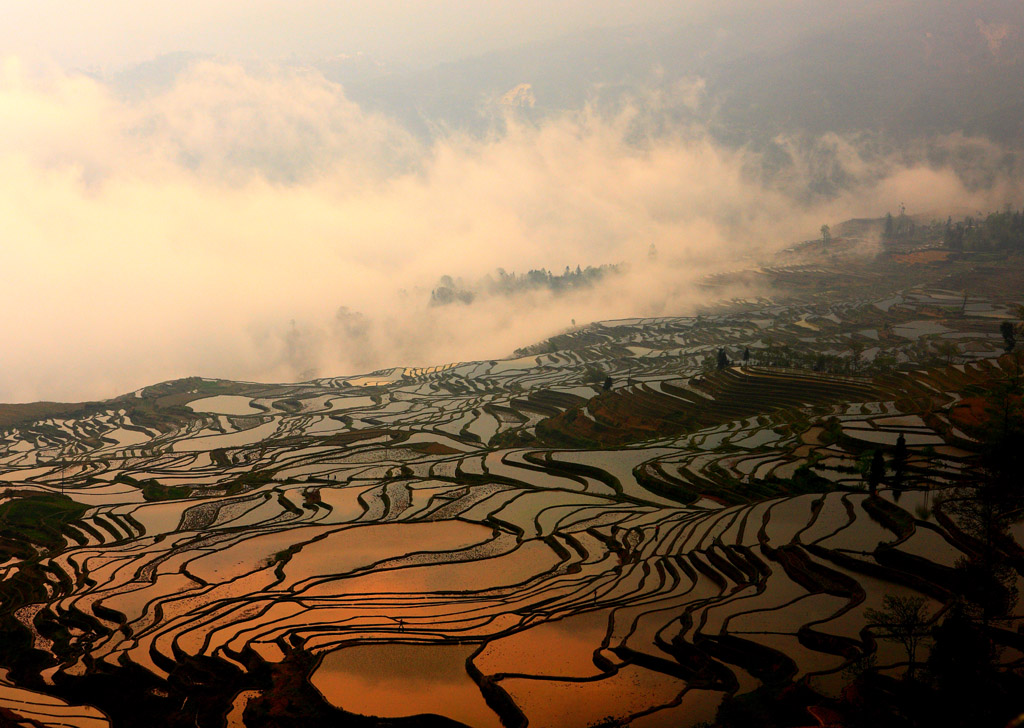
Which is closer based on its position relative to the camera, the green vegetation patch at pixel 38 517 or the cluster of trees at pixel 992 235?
the green vegetation patch at pixel 38 517

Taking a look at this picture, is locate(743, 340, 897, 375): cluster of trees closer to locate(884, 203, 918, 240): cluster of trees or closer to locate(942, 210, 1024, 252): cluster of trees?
locate(942, 210, 1024, 252): cluster of trees

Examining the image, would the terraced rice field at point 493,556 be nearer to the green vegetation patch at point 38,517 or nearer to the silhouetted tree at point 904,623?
the green vegetation patch at point 38,517

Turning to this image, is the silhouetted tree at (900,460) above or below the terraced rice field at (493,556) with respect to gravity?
above

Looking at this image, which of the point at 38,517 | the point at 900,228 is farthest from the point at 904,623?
the point at 900,228

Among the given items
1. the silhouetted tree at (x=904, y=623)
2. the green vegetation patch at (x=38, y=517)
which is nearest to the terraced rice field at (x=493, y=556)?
the green vegetation patch at (x=38, y=517)

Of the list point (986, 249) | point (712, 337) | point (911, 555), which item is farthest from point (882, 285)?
point (911, 555)

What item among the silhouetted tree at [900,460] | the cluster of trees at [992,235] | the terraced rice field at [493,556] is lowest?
the terraced rice field at [493,556]
